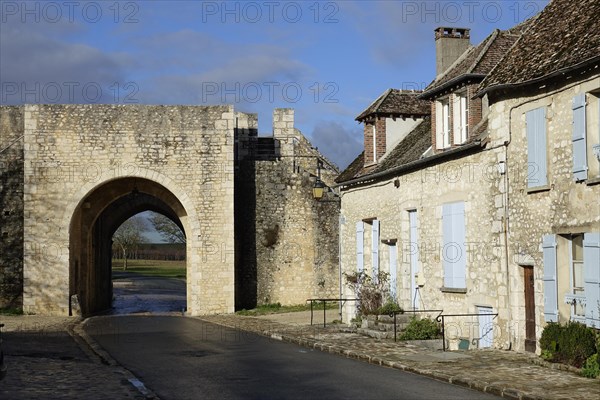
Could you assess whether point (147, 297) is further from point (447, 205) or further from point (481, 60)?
point (481, 60)

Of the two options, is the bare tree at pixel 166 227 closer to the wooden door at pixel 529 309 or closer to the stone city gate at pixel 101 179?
the stone city gate at pixel 101 179

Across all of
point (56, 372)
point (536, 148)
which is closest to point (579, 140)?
point (536, 148)

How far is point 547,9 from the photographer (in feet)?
48.2

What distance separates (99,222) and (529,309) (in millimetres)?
20645

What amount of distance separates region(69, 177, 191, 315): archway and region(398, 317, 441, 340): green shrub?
11513 millimetres

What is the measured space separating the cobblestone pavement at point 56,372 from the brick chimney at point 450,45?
32.9 ft

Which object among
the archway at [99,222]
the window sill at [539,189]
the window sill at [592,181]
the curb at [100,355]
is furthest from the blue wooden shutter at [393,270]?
the archway at [99,222]

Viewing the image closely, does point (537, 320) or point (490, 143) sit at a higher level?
point (490, 143)

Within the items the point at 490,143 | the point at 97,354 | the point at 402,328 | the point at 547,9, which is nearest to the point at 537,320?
the point at 490,143

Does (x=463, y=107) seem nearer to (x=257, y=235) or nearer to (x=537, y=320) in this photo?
(x=537, y=320)

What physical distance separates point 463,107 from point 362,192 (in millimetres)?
5145

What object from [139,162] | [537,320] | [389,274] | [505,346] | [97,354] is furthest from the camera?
[139,162]

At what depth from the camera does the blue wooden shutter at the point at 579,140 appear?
11.5 m

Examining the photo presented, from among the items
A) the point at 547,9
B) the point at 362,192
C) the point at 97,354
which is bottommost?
the point at 97,354
